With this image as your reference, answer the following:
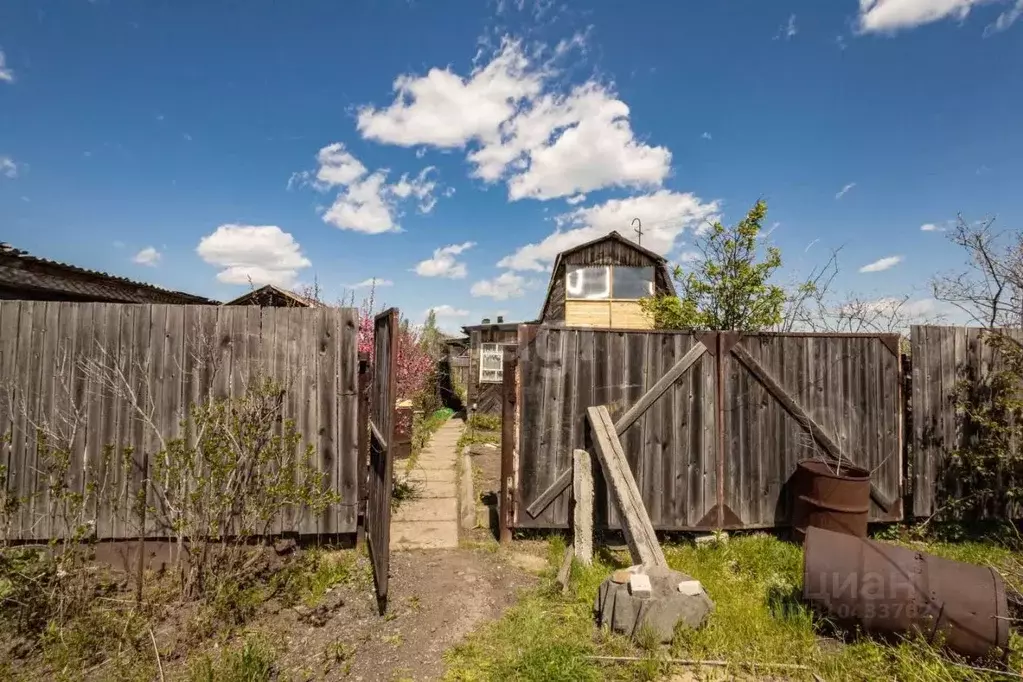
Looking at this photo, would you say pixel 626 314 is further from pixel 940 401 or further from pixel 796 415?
pixel 796 415

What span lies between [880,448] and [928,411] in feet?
2.32

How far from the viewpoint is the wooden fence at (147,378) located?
4.46 metres

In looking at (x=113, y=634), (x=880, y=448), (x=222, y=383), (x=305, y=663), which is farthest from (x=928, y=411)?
(x=113, y=634)

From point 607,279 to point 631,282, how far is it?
31.4 inches

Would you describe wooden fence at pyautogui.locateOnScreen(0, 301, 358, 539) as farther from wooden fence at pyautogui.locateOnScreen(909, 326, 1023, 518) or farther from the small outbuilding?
the small outbuilding

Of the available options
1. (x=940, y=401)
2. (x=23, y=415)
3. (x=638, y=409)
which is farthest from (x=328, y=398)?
(x=940, y=401)

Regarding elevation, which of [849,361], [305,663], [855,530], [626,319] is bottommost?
[305,663]

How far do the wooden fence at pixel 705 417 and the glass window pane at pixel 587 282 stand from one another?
10.8m

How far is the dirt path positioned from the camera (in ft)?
10.6

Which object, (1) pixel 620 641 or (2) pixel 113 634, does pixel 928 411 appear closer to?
(1) pixel 620 641

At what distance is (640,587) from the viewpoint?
11.5ft

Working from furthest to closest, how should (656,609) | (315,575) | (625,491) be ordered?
(625,491) < (315,575) < (656,609)

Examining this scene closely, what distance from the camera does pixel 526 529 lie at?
539 cm

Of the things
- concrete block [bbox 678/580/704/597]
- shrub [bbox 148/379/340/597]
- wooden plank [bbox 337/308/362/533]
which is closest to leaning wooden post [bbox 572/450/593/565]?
concrete block [bbox 678/580/704/597]
